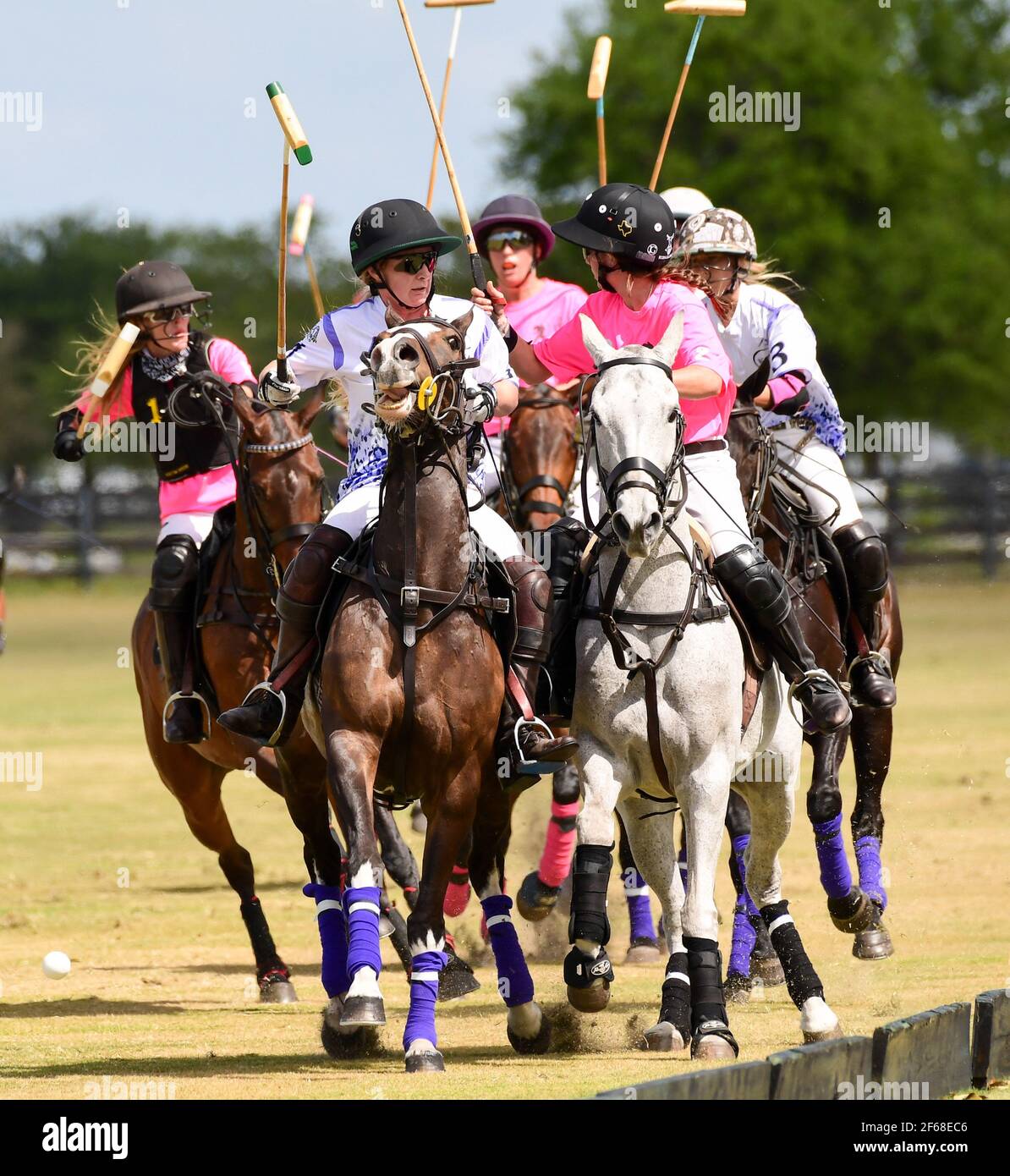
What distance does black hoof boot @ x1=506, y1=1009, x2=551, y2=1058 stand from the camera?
7.45m

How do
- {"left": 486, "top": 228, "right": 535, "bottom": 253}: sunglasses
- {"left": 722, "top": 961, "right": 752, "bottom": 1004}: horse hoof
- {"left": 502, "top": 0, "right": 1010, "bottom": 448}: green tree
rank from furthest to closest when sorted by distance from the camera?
1. {"left": 502, "top": 0, "right": 1010, "bottom": 448}: green tree
2. {"left": 486, "top": 228, "right": 535, "bottom": 253}: sunglasses
3. {"left": 722, "top": 961, "right": 752, "bottom": 1004}: horse hoof

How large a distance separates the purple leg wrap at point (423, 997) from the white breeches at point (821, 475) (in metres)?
3.25

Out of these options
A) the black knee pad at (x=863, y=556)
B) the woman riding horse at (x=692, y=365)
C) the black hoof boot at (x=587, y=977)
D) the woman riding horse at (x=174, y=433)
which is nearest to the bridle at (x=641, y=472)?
the woman riding horse at (x=692, y=365)

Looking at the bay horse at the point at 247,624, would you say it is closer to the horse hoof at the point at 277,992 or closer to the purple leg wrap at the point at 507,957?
Result: the horse hoof at the point at 277,992

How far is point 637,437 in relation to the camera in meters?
6.67

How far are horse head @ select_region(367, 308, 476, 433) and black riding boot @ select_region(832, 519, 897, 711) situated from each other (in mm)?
2899

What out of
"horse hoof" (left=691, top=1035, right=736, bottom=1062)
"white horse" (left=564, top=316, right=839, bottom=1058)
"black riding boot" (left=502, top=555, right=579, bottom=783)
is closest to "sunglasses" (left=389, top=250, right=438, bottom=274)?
"white horse" (left=564, top=316, right=839, bottom=1058)

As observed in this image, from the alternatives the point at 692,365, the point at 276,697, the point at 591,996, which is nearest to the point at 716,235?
the point at 692,365

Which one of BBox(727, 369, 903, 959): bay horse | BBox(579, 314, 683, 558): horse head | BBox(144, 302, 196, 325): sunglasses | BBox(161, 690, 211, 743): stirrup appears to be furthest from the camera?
BBox(144, 302, 196, 325): sunglasses

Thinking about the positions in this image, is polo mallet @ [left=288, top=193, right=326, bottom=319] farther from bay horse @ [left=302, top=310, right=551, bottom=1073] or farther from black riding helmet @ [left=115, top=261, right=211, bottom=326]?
bay horse @ [left=302, top=310, right=551, bottom=1073]

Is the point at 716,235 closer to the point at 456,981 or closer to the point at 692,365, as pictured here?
the point at 692,365

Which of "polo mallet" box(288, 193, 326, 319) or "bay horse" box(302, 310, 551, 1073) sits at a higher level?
"polo mallet" box(288, 193, 326, 319)

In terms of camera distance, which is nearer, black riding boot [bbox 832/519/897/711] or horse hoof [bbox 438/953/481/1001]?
horse hoof [bbox 438/953/481/1001]
